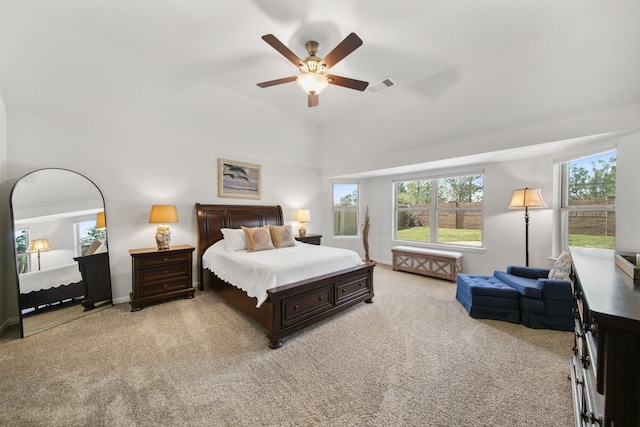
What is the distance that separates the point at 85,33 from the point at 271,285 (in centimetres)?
342

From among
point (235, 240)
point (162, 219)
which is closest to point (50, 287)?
point (162, 219)

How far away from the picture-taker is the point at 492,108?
3.21 metres

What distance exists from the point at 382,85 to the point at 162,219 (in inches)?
156

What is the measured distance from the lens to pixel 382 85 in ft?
12.3

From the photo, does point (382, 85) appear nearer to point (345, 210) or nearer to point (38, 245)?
point (345, 210)

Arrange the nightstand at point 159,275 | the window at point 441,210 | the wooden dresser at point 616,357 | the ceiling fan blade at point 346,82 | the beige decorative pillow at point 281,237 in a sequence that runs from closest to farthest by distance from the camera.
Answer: the wooden dresser at point 616,357 < the ceiling fan blade at point 346,82 < the nightstand at point 159,275 < the beige decorative pillow at point 281,237 < the window at point 441,210

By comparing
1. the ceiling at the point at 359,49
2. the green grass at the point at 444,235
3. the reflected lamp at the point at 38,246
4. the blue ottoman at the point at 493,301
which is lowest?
the blue ottoman at the point at 493,301

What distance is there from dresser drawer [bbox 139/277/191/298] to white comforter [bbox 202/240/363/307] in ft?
1.40

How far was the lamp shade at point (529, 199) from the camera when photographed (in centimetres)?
347

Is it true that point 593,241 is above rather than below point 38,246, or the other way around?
below

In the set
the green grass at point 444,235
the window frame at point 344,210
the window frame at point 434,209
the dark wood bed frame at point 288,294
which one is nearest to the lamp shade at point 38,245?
the dark wood bed frame at point 288,294

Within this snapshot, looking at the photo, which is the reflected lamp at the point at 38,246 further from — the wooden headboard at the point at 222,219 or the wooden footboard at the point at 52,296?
the wooden headboard at the point at 222,219

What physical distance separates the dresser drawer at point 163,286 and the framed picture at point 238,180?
166cm

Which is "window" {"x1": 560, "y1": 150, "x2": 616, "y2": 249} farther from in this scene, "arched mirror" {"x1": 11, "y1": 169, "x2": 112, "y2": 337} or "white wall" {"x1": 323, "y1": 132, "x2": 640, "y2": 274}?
"arched mirror" {"x1": 11, "y1": 169, "x2": 112, "y2": 337}
